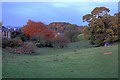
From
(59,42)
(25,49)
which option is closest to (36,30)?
(59,42)

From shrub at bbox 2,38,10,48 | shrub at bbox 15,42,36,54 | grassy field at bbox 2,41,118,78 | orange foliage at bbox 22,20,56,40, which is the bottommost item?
grassy field at bbox 2,41,118,78

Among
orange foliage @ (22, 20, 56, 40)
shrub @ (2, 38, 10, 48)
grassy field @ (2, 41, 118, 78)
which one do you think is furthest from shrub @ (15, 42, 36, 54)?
orange foliage @ (22, 20, 56, 40)

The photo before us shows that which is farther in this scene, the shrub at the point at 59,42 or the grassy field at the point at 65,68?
the shrub at the point at 59,42

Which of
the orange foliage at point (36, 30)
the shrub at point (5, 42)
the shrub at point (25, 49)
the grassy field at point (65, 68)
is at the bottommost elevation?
the grassy field at point (65, 68)

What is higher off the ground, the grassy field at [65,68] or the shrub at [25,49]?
the shrub at [25,49]

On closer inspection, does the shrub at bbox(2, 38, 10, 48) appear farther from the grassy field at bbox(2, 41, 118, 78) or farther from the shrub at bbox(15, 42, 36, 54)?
the grassy field at bbox(2, 41, 118, 78)

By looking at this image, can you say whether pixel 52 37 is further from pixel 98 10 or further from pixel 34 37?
pixel 98 10

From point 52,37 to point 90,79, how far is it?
16.1 metres

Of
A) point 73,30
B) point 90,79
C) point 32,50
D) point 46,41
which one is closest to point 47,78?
point 90,79

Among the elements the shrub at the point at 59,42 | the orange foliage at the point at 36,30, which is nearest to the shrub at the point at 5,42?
the orange foliage at the point at 36,30

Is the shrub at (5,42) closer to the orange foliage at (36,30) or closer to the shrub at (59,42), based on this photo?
the orange foliage at (36,30)

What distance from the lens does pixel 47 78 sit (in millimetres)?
5949

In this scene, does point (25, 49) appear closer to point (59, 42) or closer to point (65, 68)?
point (59, 42)

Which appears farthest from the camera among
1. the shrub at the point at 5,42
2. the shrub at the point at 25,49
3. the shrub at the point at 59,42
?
the shrub at the point at 59,42
